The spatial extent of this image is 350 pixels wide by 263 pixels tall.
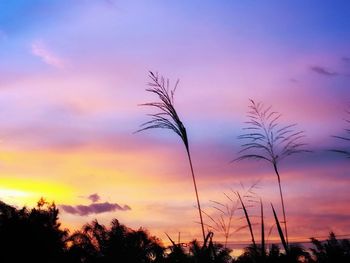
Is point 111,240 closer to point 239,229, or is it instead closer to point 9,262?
point 9,262

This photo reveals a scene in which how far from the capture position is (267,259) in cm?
357

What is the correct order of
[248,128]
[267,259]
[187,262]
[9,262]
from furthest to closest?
[9,262] < [248,128] < [187,262] < [267,259]

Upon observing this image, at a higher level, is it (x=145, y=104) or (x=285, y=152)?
(x=145, y=104)

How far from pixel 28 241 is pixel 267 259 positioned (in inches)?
1408

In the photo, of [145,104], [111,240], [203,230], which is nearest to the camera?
[203,230]

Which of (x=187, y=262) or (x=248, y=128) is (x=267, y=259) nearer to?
(x=187, y=262)

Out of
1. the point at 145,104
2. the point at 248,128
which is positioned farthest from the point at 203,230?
the point at 248,128

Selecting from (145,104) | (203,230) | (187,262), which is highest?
(145,104)

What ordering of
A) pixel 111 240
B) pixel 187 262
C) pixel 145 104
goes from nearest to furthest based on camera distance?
1. pixel 187 262
2. pixel 145 104
3. pixel 111 240

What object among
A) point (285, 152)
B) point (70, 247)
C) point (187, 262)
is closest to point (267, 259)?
point (187, 262)

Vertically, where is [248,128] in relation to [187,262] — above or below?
above

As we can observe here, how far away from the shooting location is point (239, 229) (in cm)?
450

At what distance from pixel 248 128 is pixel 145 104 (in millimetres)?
1512

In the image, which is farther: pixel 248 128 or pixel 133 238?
pixel 133 238
